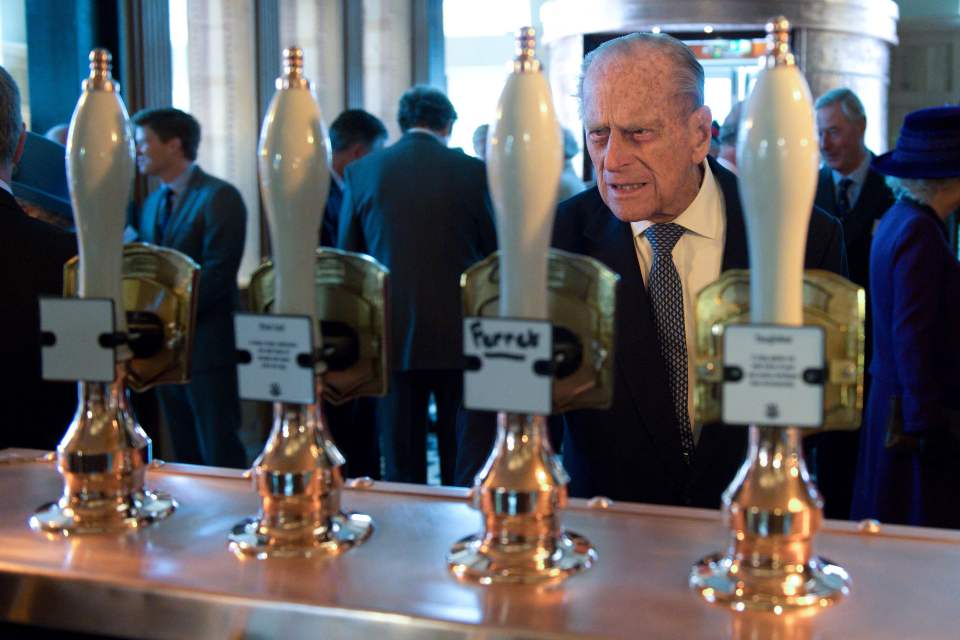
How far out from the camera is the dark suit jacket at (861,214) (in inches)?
162

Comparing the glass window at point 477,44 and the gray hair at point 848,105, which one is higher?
the glass window at point 477,44

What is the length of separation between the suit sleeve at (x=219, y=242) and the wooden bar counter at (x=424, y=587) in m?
3.12

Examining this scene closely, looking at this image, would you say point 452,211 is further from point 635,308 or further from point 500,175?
point 500,175

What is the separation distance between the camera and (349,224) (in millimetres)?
4148

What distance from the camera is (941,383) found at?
8.91 ft

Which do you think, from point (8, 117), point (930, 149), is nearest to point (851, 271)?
point (930, 149)

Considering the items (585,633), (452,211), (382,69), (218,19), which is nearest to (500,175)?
(585,633)

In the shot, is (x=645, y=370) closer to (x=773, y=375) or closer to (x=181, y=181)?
(x=773, y=375)

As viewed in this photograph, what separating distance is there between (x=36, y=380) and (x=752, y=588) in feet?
4.50

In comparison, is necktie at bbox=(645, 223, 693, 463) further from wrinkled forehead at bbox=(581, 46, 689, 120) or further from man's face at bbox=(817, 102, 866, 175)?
man's face at bbox=(817, 102, 866, 175)

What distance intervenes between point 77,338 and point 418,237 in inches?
114

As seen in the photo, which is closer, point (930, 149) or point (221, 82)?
point (930, 149)

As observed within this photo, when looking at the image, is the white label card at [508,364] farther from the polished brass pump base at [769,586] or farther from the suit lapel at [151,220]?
the suit lapel at [151,220]

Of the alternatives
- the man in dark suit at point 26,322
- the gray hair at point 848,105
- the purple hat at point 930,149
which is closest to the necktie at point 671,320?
the man in dark suit at point 26,322
